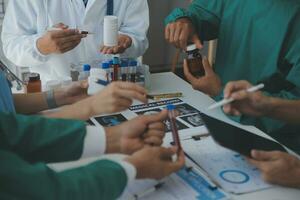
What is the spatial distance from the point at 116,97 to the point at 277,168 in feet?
1.68

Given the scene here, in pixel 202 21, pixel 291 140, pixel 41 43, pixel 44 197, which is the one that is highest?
pixel 202 21

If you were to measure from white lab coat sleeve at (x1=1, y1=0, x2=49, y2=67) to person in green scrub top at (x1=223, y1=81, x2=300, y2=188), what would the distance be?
3.20ft

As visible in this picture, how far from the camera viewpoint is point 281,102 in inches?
52.6

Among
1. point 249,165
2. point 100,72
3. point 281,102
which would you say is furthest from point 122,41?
point 249,165

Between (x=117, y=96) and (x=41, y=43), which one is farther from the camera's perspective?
(x=41, y=43)

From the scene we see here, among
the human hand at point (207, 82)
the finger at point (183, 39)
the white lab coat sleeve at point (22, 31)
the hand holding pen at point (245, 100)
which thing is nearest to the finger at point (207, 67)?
the human hand at point (207, 82)

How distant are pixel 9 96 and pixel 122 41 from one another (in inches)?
26.8

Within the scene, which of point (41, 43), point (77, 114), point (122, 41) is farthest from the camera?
point (122, 41)

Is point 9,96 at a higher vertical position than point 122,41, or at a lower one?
lower

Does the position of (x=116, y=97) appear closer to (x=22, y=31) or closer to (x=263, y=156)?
(x=263, y=156)

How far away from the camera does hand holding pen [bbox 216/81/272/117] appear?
1.14m

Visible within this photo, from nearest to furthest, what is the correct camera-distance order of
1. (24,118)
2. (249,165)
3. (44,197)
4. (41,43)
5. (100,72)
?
1. (44,197)
2. (24,118)
3. (249,165)
4. (100,72)
5. (41,43)

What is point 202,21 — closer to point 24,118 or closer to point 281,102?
point 281,102

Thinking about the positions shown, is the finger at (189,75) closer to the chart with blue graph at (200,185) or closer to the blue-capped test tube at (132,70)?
the blue-capped test tube at (132,70)
